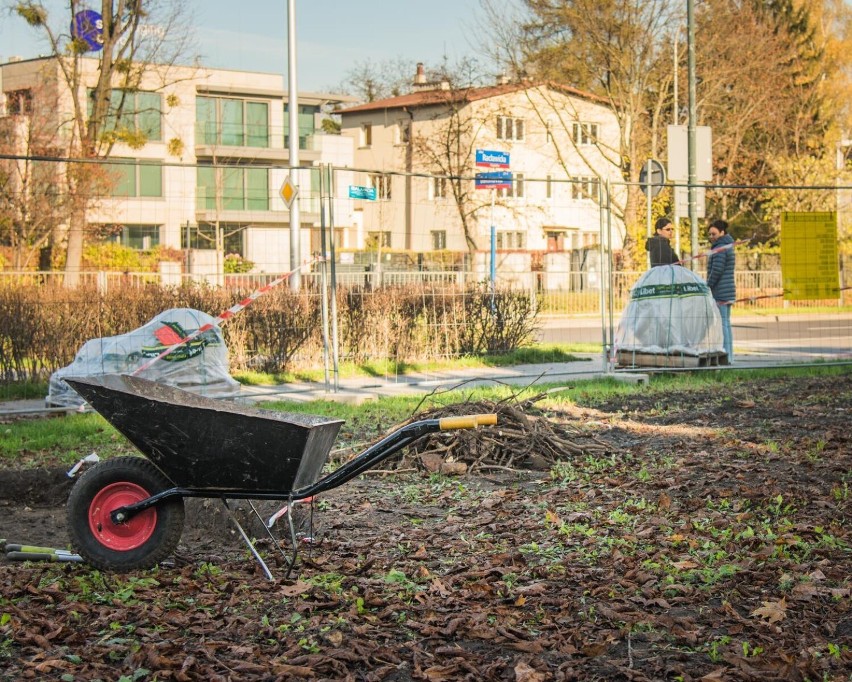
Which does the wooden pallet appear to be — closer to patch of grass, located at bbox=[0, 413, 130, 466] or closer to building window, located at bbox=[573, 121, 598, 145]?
patch of grass, located at bbox=[0, 413, 130, 466]

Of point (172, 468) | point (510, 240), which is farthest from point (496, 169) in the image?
point (172, 468)

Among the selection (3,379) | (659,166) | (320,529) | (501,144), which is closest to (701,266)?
(659,166)

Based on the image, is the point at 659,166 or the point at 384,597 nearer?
the point at 384,597

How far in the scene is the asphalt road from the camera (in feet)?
61.0

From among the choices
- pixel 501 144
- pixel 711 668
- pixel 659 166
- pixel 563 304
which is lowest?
pixel 711 668

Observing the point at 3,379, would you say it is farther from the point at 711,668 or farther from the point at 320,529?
the point at 711,668

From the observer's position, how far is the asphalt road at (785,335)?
1859 cm

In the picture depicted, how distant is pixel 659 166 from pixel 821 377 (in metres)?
6.20

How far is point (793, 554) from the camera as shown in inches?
212

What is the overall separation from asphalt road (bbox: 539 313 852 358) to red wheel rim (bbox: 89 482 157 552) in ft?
42.5

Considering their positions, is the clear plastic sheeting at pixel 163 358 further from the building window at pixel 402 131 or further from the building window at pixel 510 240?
the building window at pixel 402 131

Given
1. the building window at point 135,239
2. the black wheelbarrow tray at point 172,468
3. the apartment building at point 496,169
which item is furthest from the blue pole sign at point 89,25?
the black wheelbarrow tray at point 172,468

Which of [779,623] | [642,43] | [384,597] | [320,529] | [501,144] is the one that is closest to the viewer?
[779,623]

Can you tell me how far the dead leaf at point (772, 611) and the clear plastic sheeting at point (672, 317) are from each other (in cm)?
957
